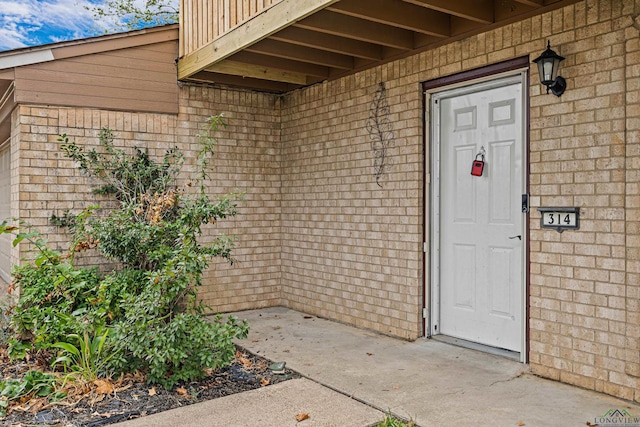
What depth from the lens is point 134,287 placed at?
4.87m

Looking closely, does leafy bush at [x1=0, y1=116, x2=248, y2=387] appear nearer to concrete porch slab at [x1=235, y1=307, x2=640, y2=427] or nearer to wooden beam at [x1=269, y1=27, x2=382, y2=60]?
concrete porch slab at [x1=235, y1=307, x2=640, y2=427]

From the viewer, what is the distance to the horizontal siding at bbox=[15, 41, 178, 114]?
519cm

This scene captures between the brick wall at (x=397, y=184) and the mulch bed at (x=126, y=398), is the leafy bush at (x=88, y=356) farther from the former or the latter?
the brick wall at (x=397, y=184)

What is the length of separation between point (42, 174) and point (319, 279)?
3.19 metres

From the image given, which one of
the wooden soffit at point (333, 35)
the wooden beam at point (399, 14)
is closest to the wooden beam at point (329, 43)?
the wooden soffit at point (333, 35)

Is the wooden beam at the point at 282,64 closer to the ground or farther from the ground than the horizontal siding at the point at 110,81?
farther from the ground

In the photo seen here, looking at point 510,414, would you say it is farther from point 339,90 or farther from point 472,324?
point 339,90

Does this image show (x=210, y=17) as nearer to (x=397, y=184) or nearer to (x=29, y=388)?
(x=397, y=184)

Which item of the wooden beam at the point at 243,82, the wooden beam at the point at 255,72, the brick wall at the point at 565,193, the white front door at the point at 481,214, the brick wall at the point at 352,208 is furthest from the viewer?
the wooden beam at the point at 243,82

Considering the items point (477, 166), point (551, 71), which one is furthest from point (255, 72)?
point (551, 71)

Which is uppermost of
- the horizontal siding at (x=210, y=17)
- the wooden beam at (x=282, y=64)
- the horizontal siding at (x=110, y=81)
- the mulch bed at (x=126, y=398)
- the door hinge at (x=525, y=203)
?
the horizontal siding at (x=210, y=17)

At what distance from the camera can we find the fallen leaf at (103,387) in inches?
140

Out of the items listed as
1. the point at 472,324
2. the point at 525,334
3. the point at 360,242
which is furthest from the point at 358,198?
the point at 525,334

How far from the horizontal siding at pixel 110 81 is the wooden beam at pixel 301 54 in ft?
4.37
